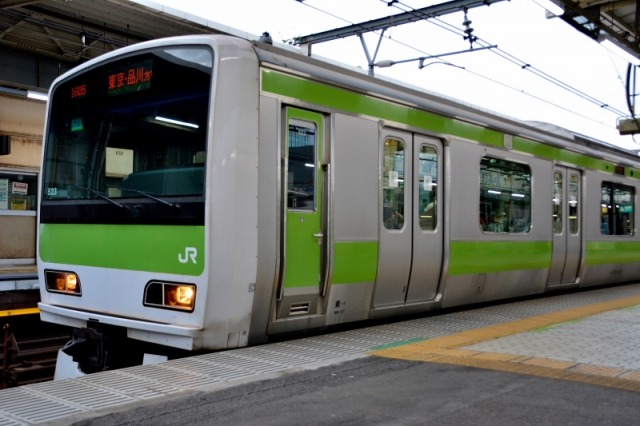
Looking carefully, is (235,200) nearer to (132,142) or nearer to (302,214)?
(302,214)

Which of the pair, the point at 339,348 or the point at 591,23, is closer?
the point at 339,348

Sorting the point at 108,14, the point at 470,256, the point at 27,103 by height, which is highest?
the point at 108,14

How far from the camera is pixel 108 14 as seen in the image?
32.9 feet

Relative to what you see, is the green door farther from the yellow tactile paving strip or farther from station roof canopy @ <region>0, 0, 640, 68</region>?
station roof canopy @ <region>0, 0, 640, 68</region>

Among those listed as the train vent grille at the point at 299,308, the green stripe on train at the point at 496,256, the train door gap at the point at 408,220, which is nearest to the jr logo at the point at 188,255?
the train vent grille at the point at 299,308

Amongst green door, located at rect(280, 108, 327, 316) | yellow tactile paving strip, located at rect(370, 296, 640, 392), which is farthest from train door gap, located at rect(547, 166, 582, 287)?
green door, located at rect(280, 108, 327, 316)

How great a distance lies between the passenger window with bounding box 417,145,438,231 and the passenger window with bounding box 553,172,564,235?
146 inches

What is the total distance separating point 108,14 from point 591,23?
7.52 meters

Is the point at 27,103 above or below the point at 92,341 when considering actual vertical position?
above

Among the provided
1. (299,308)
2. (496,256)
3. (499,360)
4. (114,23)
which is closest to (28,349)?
(299,308)

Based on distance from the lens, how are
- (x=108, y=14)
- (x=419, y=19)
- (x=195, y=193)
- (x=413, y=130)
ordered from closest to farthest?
(x=195, y=193) < (x=413, y=130) < (x=108, y=14) < (x=419, y=19)

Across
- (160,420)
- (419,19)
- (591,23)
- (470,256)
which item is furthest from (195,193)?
(419,19)

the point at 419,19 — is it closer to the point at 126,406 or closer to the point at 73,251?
the point at 73,251

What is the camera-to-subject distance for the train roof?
6133mm
